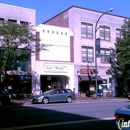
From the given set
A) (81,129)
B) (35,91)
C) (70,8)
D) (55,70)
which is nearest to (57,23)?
(70,8)

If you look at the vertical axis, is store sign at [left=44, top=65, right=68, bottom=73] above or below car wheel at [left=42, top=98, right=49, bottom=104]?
above

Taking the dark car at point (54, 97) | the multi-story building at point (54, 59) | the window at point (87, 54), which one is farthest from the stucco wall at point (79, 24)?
the dark car at point (54, 97)

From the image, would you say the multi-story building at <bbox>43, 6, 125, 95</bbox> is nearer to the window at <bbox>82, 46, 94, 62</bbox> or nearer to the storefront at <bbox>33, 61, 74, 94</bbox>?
the window at <bbox>82, 46, 94, 62</bbox>

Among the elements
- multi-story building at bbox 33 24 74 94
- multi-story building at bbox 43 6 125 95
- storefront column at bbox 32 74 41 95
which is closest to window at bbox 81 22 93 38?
multi-story building at bbox 43 6 125 95

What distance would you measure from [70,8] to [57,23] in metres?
3.69

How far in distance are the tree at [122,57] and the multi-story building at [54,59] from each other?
652 centimetres

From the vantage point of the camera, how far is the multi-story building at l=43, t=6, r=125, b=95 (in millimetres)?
32312

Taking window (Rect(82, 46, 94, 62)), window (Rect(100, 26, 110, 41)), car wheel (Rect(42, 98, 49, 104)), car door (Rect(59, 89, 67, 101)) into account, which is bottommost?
car wheel (Rect(42, 98, 49, 104))

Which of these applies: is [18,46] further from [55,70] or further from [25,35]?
[55,70]

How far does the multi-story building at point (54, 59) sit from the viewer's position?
96.6 feet

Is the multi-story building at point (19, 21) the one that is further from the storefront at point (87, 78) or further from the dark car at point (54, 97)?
the storefront at point (87, 78)

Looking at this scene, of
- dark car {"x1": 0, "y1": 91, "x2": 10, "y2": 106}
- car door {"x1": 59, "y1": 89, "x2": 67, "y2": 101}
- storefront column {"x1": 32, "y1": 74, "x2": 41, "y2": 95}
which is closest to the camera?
dark car {"x1": 0, "y1": 91, "x2": 10, "y2": 106}

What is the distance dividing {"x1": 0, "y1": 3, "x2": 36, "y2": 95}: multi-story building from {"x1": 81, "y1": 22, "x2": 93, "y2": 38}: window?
7.10m

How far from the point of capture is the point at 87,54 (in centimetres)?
3341
